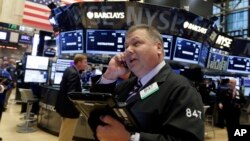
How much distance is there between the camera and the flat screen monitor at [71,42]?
6280 mm

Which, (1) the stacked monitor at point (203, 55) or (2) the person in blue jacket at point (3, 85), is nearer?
(2) the person in blue jacket at point (3, 85)

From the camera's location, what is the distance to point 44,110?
6.75 metres

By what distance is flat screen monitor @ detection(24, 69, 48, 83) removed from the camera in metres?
7.81

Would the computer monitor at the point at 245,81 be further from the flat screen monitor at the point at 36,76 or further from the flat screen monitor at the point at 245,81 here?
the flat screen monitor at the point at 36,76

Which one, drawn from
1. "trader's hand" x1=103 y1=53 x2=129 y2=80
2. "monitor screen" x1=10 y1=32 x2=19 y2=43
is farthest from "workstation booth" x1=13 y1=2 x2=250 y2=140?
"monitor screen" x1=10 y1=32 x2=19 y2=43

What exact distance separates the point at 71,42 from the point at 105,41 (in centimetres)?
93

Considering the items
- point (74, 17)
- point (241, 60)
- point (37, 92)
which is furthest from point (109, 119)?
point (241, 60)

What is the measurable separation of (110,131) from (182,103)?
0.34m

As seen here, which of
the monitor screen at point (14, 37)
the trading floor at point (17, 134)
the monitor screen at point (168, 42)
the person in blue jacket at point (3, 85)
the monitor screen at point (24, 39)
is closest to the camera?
the person in blue jacket at point (3, 85)

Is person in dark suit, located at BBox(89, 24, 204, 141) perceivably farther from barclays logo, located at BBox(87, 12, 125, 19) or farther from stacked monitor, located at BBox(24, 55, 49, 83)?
stacked monitor, located at BBox(24, 55, 49, 83)

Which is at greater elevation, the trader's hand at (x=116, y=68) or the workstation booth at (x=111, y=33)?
the workstation booth at (x=111, y=33)

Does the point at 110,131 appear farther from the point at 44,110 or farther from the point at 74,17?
the point at 44,110

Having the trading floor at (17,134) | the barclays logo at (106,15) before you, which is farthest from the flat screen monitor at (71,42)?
the trading floor at (17,134)

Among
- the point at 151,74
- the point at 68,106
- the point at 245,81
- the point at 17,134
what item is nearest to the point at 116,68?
the point at 151,74
